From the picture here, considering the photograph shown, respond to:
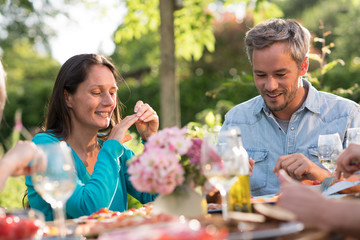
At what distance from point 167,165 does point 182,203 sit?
0.20m

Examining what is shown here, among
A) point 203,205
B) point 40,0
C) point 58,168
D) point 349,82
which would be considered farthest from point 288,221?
point 349,82

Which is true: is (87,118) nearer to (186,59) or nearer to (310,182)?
(310,182)

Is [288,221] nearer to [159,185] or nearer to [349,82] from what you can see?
[159,185]

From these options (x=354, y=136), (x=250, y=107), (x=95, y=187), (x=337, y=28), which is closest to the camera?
(x=354, y=136)

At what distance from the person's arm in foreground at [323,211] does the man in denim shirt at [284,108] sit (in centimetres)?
168

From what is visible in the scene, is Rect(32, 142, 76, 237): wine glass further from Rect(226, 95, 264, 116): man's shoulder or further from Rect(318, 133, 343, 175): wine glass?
Rect(226, 95, 264, 116): man's shoulder

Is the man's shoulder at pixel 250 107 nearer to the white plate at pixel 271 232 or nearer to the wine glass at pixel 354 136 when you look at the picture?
the wine glass at pixel 354 136

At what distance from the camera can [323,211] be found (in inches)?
51.6

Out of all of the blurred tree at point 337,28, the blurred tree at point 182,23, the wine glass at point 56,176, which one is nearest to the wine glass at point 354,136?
the wine glass at point 56,176

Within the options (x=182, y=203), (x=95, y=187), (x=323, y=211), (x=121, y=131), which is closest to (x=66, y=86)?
(x=121, y=131)

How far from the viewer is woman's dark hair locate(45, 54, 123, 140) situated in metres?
2.87

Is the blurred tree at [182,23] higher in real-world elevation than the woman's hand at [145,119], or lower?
higher

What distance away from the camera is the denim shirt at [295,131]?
3.12 metres

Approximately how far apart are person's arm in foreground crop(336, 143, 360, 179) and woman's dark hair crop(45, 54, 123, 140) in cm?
161
